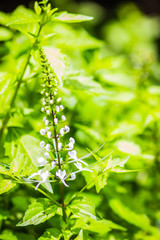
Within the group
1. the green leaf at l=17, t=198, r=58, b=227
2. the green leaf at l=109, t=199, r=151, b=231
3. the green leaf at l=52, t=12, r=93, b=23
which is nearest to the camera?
the green leaf at l=17, t=198, r=58, b=227

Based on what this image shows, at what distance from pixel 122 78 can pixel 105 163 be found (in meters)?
0.99

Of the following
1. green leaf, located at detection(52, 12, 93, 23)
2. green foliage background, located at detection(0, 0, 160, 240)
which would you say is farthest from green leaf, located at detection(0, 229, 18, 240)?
green leaf, located at detection(52, 12, 93, 23)

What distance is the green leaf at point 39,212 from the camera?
961mm

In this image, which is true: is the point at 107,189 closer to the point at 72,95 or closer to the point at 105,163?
the point at 105,163

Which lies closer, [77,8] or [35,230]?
[35,230]

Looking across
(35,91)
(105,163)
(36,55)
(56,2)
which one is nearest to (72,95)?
(35,91)

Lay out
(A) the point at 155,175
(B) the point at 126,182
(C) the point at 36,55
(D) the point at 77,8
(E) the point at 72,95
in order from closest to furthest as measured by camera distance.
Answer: (C) the point at 36,55 → (E) the point at 72,95 → (A) the point at 155,175 → (B) the point at 126,182 → (D) the point at 77,8

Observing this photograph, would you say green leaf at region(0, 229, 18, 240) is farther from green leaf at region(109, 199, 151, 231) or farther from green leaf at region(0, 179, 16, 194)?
green leaf at region(109, 199, 151, 231)

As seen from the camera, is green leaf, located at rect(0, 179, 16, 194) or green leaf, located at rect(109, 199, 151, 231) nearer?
green leaf, located at rect(0, 179, 16, 194)

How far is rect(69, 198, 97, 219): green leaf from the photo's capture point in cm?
102

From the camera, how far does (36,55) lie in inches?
43.3

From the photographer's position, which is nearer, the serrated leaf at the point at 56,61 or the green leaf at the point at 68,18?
the serrated leaf at the point at 56,61

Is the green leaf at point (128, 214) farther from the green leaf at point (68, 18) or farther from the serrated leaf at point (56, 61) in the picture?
the green leaf at point (68, 18)

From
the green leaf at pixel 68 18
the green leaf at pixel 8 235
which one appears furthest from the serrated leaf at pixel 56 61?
the green leaf at pixel 8 235
